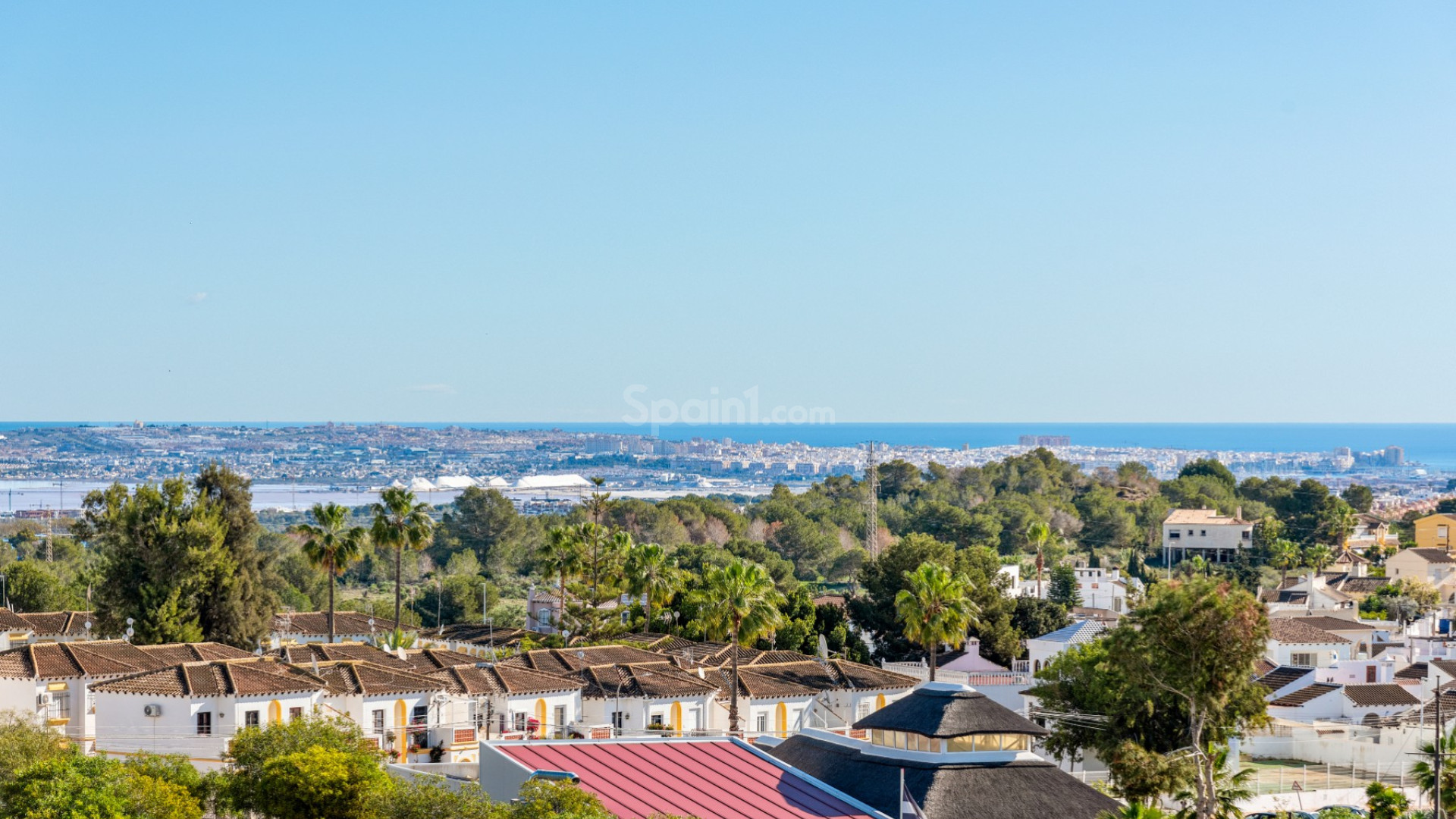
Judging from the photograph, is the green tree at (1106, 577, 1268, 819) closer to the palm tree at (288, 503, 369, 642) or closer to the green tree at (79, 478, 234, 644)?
the green tree at (79, 478, 234, 644)

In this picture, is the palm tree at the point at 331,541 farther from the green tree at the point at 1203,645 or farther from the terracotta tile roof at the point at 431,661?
the green tree at the point at 1203,645

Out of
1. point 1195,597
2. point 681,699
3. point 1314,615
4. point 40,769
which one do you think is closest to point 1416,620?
point 1314,615

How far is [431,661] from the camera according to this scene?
2188 inches

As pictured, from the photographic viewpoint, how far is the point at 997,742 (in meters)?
37.4

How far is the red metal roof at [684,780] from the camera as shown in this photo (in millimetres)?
32750

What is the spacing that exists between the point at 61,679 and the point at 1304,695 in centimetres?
4494

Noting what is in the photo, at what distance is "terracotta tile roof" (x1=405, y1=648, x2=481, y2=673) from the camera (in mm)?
54469

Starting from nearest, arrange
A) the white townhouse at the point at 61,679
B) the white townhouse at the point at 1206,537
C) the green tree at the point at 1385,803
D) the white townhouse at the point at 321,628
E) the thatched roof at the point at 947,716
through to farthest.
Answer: the green tree at the point at 1385,803
the thatched roof at the point at 947,716
the white townhouse at the point at 61,679
the white townhouse at the point at 321,628
the white townhouse at the point at 1206,537

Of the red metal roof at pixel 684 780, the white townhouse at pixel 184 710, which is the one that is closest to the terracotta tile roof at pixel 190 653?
the white townhouse at pixel 184 710

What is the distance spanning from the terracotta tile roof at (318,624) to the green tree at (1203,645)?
43.1 metres

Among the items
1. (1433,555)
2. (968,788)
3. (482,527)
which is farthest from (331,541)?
(1433,555)

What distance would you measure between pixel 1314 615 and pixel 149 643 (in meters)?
60.2

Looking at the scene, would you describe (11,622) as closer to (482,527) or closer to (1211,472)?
(482,527)

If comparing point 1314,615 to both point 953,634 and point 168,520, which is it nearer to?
point 953,634
